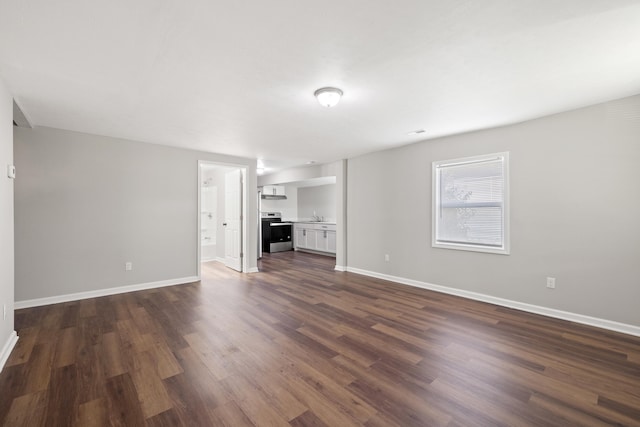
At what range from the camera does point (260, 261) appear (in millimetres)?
6996

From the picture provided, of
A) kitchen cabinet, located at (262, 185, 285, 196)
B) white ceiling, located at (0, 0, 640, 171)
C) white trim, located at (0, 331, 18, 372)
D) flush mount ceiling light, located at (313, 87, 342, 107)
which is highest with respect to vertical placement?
white ceiling, located at (0, 0, 640, 171)

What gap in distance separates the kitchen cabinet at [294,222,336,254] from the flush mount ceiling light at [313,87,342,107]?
522 centimetres

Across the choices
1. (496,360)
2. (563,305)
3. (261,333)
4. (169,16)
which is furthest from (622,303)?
(169,16)

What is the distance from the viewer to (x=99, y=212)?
160 inches

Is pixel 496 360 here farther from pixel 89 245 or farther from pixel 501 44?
pixel 89 245

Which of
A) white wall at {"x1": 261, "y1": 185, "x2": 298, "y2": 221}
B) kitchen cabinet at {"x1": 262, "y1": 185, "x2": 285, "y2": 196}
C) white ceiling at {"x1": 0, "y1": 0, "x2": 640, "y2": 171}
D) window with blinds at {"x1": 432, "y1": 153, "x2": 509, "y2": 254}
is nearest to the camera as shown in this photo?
white ceiling at {"x1": 0, "y1": 0, "x2": 640, "y2": 171}

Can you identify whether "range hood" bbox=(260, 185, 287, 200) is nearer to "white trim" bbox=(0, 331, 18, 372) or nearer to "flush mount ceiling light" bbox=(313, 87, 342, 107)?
"flush mount ceiling light" bbox=(313, 87, 342, 107)

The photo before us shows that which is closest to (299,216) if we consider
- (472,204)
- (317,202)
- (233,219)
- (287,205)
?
(287,205)

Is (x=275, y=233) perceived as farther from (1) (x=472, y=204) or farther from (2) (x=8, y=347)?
(2) (x=8, y=347)

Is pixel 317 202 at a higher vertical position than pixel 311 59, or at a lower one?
lower

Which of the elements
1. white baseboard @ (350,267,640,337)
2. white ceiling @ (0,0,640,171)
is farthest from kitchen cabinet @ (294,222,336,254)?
white ceiling @ (0,0,640,171)

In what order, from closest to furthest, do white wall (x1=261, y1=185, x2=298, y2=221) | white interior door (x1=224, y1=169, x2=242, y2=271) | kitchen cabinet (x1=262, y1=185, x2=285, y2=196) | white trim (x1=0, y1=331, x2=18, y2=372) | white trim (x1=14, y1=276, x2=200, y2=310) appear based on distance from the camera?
white trim (x1=0, y1=331, x2=18, y2=372) → white trim (x1=14, y1=276, x2=200, y2=310) → white interior door (x1=224, y1=169, x2=242, y2=271) → kitchen cabinet (x1=262, y1=185, x2=285, y2=196) → white wall (x1=261, y1=185, x2=298, y2=221)

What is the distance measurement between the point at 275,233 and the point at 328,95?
6.51 m

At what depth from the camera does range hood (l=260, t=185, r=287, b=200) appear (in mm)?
8758
